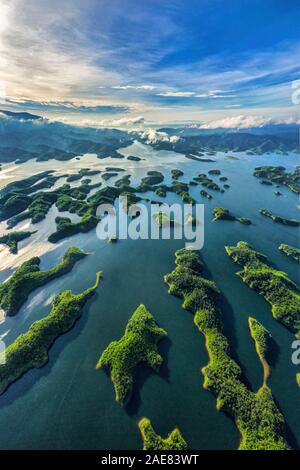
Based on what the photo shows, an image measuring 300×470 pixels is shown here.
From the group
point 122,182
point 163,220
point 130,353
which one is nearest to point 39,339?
point 130,353

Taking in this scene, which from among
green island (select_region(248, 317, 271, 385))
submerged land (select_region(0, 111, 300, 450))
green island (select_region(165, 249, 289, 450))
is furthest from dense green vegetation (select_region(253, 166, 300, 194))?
green island (select_region(165, 249, 289, 450))

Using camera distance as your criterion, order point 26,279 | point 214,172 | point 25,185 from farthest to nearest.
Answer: point 214,172
point 25,185
point 26,279

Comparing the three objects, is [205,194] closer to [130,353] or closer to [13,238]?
[13,238]

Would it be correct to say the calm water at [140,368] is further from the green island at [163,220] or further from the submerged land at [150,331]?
the green island at [163,220]

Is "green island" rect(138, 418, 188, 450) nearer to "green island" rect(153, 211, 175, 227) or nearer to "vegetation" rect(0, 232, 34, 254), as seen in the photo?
"vegetation" rect(0, 232, 34, 254)

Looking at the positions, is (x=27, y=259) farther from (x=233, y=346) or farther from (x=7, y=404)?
(x=233, y=346)
